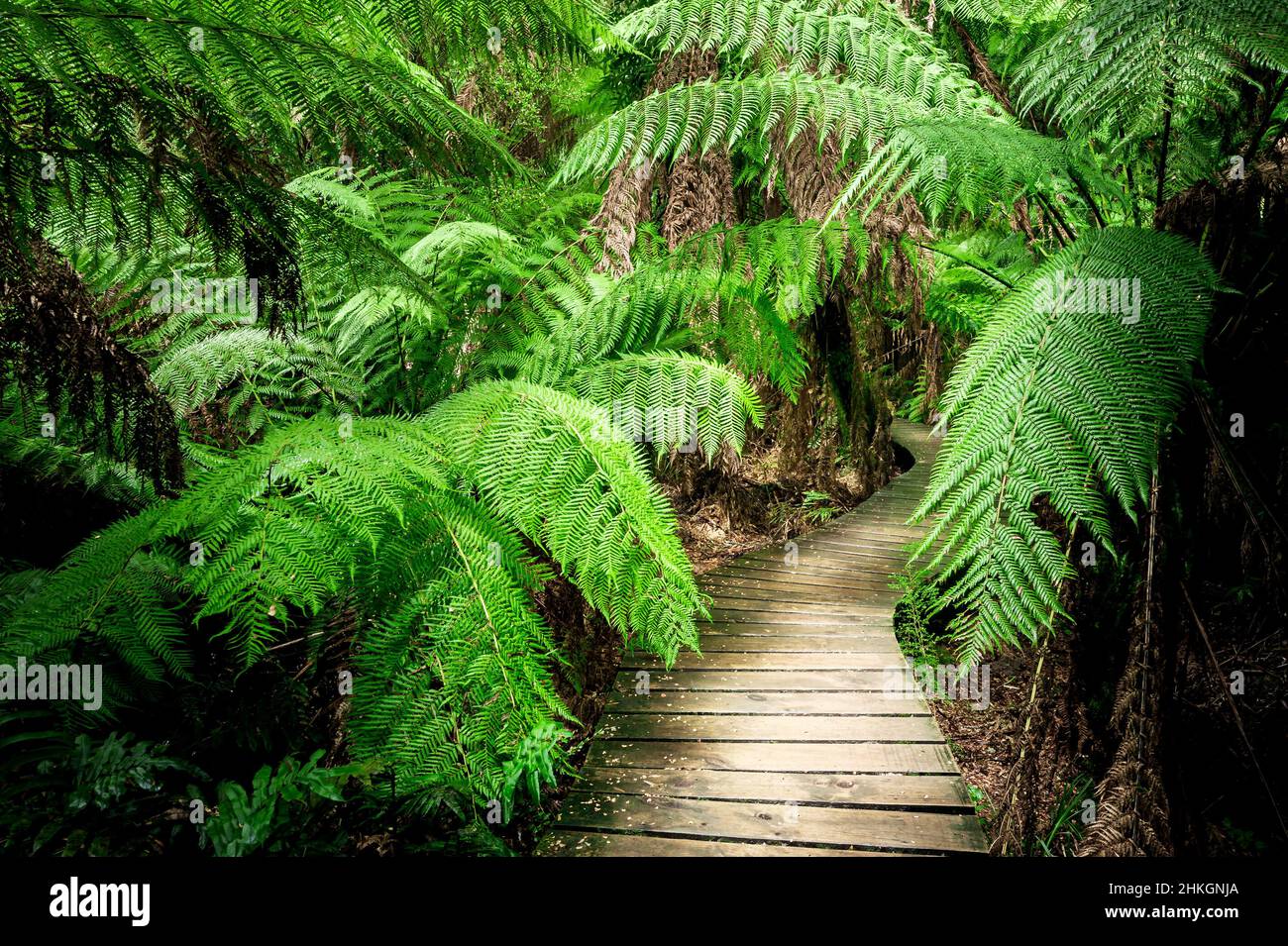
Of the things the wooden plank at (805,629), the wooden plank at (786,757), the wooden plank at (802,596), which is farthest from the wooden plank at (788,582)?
the wooden plank at (786,757)

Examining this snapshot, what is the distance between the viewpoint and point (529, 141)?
592 centimetres

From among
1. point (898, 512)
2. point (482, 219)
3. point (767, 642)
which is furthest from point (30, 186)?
point (898, 512)

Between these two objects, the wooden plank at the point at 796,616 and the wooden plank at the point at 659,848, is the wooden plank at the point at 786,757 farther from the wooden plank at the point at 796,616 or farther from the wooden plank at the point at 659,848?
the wooden plank at the point at 796,616

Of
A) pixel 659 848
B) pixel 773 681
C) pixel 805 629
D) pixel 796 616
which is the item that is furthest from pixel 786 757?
pixel 796 616

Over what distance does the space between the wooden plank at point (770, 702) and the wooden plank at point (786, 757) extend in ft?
0.63

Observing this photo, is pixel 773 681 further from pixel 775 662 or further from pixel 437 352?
pixel 437 352

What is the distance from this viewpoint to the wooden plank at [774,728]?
2.34 meters

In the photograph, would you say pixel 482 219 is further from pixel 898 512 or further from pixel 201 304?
pixel 898 512

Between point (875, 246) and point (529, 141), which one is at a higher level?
point (529, 141)

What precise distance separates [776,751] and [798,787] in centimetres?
18

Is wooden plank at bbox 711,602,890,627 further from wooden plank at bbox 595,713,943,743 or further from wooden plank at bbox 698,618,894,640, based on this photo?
wooden plank at bbox 595,713,943,743

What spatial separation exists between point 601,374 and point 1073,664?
145 centimetres

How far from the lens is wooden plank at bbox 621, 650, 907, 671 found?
2.79 metres
